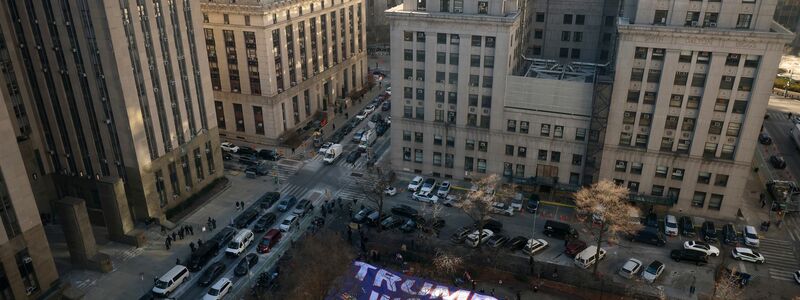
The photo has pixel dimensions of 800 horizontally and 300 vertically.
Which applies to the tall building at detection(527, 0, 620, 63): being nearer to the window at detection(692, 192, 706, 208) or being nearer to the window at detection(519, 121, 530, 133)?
the window at detection(519, 121, 530, 133)

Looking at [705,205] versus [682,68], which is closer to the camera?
[682,68]

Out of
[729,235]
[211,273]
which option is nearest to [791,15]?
[729,235]

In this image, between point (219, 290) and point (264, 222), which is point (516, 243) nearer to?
point (264, 222)

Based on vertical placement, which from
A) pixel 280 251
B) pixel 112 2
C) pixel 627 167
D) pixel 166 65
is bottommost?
pixel 280 251

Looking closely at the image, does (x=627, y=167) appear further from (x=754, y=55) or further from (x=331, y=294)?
(x=331, y=294)

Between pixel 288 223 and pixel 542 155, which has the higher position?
pixel 542 155

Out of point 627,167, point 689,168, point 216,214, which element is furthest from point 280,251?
point 689,168

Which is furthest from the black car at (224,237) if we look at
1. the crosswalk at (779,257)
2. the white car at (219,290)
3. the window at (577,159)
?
the crosswalk at (779,257)
